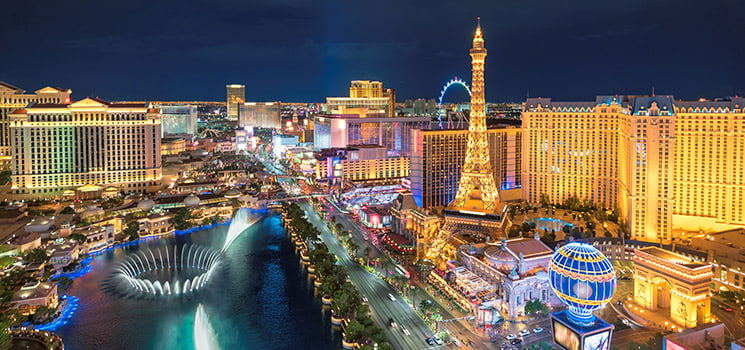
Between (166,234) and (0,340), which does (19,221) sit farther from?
(0,340)

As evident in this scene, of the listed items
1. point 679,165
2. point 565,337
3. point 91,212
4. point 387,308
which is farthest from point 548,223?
point 91,212


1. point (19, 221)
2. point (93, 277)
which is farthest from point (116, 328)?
point (19, 221)

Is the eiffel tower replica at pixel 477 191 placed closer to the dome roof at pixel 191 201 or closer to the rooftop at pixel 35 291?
the rooftop at pixel 35 291

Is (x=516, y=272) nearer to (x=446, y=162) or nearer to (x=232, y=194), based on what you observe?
(x=446, y=162)

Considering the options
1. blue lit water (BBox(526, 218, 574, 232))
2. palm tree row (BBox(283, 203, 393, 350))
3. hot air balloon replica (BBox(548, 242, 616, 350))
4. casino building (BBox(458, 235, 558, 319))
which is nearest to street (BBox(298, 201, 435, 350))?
palm tree row (BBox(283, 203, 393, 350))

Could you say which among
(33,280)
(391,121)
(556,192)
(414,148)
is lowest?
(33,280)
